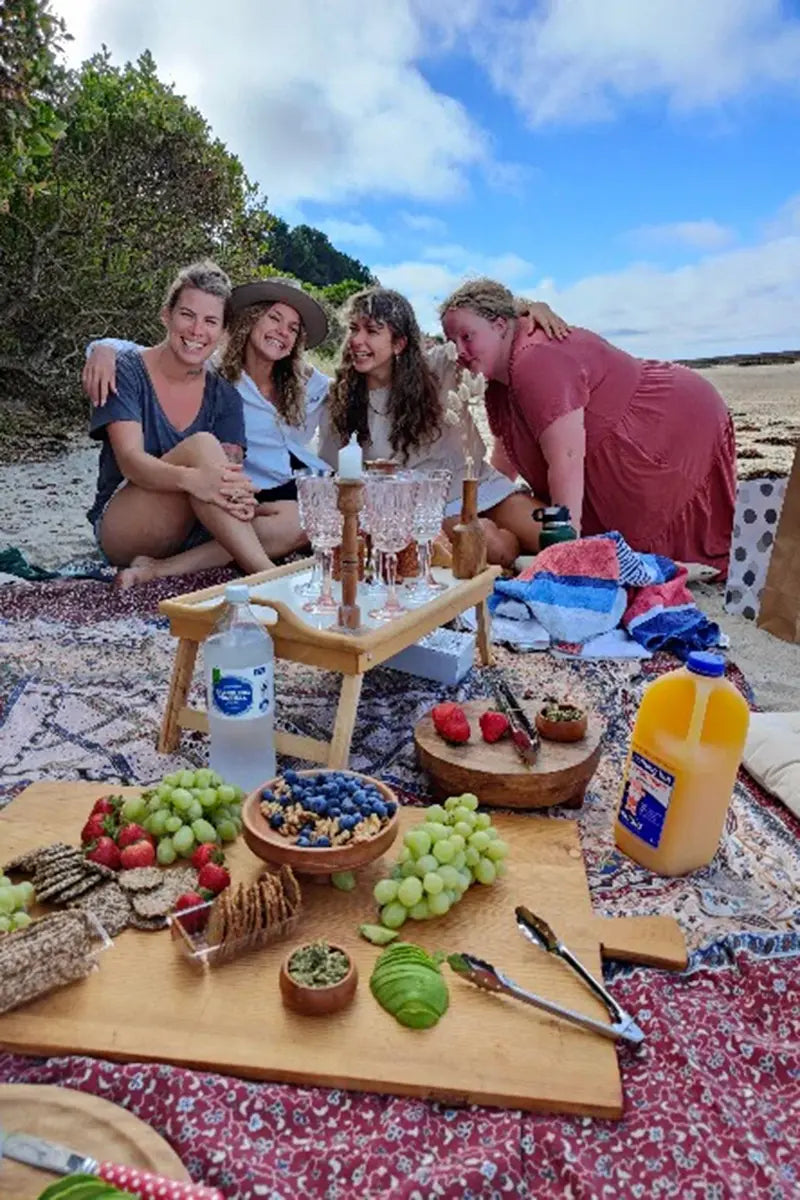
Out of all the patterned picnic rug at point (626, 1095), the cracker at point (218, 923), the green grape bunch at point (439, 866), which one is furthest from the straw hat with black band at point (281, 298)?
the cracker at point (218, 923)

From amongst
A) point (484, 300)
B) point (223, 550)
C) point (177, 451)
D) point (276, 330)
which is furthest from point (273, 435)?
point (484, 300)

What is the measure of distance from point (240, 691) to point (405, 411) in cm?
246

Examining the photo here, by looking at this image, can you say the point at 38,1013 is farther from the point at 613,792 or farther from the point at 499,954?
the point at 613,792

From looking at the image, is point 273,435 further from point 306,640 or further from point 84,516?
point 306,640

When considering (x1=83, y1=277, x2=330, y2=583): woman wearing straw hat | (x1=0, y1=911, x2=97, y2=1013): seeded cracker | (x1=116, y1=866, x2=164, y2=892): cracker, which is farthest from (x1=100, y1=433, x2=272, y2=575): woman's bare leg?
(x1=0, y1=911, x2=97, y2=1013): seeded cracker

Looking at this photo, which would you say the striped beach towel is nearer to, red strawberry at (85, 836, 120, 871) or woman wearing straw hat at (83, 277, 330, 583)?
woman wearing straw hat at (83, 277, 330, 583)

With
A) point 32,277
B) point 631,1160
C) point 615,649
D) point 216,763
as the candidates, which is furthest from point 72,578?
point 32,277

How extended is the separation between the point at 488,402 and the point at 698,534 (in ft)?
4.31

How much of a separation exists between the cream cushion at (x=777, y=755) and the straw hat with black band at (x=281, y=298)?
110 inches

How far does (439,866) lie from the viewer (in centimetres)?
168

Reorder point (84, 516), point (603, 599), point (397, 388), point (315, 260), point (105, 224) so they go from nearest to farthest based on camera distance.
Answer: point (603, 599) < point (397, 388) < point (84, 516) < point (105, 224) < point (315, 260)

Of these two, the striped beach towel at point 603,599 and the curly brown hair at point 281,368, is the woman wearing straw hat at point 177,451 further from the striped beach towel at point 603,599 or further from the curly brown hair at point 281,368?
the striped beach towel at point 603,599

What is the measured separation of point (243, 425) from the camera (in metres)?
4.28

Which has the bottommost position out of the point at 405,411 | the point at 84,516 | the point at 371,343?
the point at 84,516
